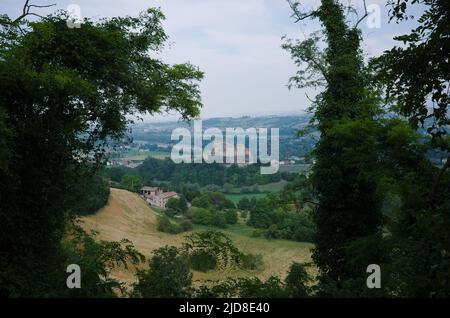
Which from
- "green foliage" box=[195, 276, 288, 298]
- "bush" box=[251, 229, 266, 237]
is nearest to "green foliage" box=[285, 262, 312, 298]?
"green foliage" box=[195, 276, 288, 298]

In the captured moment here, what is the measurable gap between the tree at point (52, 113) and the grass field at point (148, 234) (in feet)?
60.6

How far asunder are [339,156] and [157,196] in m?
35.3

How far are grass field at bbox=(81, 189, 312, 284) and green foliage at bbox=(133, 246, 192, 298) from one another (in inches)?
752

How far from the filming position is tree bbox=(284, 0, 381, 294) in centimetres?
1172

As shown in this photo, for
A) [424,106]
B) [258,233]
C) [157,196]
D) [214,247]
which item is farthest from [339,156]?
[157,196]

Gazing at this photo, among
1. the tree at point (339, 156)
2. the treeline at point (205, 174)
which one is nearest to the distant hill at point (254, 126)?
the treeline at point (205, 174)

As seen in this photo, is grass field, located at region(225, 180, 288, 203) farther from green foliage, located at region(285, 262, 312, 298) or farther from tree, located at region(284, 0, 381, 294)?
green foliage, located at region(285, 262, 312, 298)

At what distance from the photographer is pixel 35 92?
7.67m

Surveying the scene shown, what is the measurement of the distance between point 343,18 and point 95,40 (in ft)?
28.9

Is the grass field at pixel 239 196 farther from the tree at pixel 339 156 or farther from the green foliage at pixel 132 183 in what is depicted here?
the tree at pixel 339 156

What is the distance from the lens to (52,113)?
821cm

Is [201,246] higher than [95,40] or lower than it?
lower
